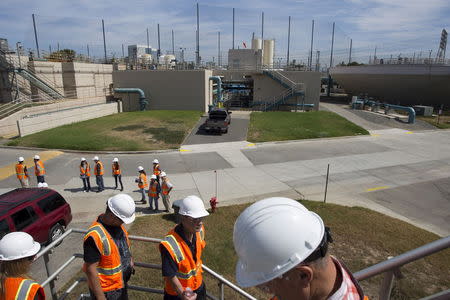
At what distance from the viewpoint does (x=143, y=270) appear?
667 centimetres

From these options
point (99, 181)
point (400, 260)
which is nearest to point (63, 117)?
point (99, 181)

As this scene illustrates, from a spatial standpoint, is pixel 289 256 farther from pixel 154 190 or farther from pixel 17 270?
pixel 154 190

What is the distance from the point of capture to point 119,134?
2202 cm

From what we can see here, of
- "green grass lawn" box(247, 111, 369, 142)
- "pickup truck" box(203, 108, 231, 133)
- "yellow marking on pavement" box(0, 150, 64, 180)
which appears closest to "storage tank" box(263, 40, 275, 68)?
"green grass lawn" box(247, 111, 369, 142)

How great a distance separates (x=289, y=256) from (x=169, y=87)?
33786 millimetres

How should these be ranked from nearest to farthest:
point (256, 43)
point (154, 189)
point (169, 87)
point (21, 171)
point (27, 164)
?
point (154, 189) < point (21, 171) < point (27, 164) < point (169, 87) < point (256, 43)

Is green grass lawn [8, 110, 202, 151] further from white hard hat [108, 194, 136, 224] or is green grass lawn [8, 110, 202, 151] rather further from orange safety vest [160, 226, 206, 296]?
orange safety vest [160, 226, 206, 296]

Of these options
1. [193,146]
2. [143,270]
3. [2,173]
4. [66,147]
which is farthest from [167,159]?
[143,270]

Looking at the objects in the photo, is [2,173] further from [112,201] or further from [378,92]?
[378,92]

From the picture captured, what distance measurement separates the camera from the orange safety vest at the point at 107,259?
3.32m

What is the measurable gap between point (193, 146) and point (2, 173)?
10.8 metres

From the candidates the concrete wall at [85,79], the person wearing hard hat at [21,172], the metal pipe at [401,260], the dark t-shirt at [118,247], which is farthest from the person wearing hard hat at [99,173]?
the concrete wall at [85,79]

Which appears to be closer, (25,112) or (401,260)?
(401,260)

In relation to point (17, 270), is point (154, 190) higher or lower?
lower
